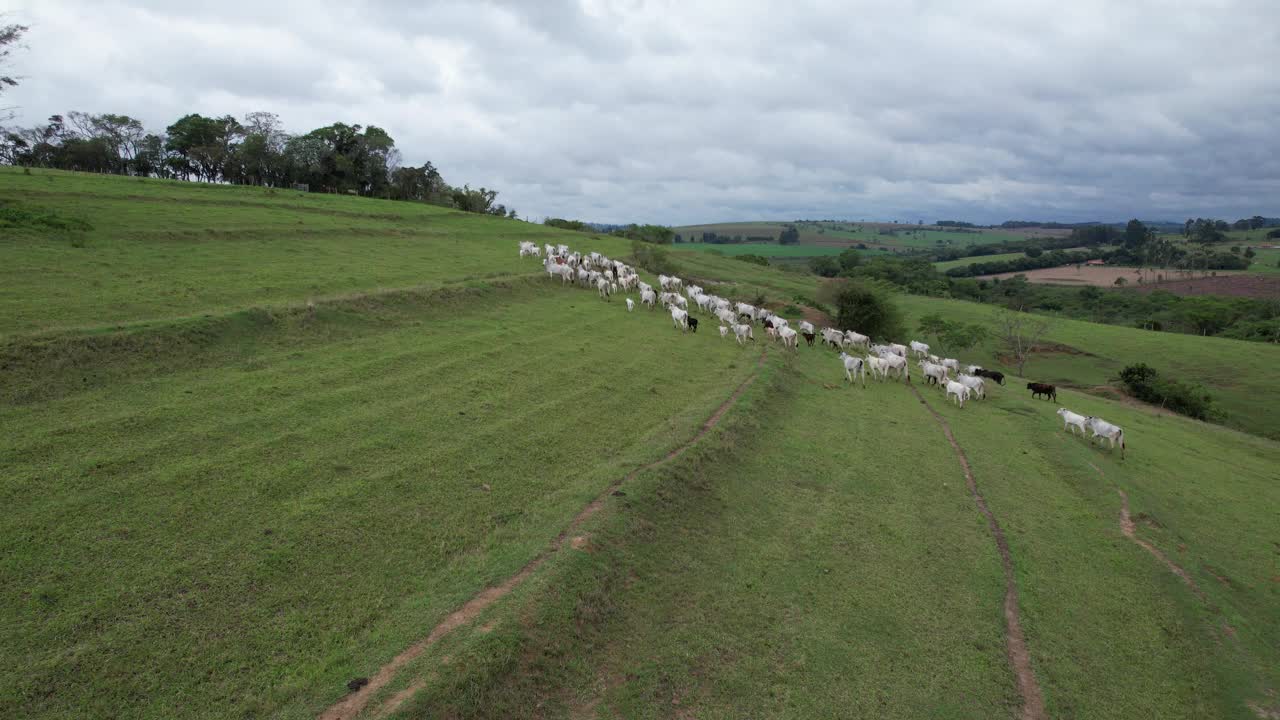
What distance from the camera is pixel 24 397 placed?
11.3 metres

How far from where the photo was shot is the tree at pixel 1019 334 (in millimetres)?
51031

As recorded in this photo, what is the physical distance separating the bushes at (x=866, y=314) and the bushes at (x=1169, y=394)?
1598 cm

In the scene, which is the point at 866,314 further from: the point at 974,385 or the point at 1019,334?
the point at 1019,334

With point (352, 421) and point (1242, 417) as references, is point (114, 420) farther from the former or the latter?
point (1242, 417)

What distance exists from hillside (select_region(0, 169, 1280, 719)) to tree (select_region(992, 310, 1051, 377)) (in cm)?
3353

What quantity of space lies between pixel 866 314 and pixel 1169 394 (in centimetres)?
1951

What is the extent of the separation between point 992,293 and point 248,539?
12004cm

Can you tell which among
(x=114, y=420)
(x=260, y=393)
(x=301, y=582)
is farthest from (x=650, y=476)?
(x=114, y=420)

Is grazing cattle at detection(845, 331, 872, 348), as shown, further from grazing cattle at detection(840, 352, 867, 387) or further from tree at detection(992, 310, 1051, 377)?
tree at detection(992, 310, 1051, 377)

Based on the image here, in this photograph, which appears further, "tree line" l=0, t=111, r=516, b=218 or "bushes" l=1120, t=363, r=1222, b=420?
"tree line" l=0, t=111, r=516, b=218

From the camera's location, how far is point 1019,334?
165 ft

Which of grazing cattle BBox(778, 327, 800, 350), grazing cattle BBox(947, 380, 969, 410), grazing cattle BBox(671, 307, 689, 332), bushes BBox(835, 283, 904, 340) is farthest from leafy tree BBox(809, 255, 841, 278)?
grazing cattle BBox(947, 380, 969, 410)

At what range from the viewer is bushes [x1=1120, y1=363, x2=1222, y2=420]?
36.3 m

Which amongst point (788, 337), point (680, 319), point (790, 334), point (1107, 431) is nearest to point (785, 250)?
point (790, 334)
